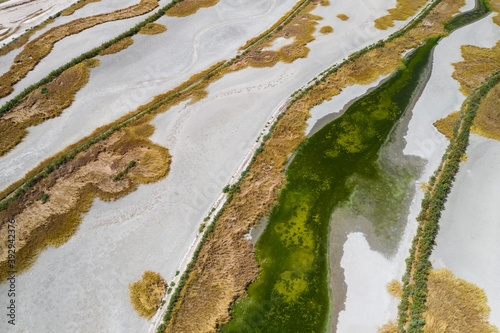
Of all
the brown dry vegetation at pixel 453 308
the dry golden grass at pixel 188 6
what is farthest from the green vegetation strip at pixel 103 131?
the brown dry vegetation at pixel 453 308

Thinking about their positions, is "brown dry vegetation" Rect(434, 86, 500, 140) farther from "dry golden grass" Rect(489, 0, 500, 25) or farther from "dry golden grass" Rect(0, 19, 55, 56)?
"dry golden grass" Rect(0, 19, 55, 56)

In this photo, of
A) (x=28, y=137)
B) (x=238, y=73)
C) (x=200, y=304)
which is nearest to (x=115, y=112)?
(x=28, y=137)

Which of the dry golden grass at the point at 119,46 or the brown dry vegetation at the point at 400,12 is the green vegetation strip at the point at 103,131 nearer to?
the dry golden grass at the point at 119,46

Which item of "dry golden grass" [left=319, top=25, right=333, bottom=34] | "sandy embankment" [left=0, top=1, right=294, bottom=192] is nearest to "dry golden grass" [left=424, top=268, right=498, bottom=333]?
"sandy embankment" [left=0, top=1, right=294, bottom=192]

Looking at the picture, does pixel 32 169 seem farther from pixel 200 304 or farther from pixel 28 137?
pixel 200 304

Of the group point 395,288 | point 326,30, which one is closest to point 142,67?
point 326,30
